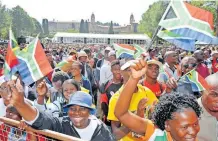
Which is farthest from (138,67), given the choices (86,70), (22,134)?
(86,70)

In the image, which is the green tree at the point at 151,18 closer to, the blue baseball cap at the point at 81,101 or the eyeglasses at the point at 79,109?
the blue baseball cap at the point at 81,101

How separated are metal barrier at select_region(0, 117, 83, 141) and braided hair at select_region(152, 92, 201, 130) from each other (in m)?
0.69

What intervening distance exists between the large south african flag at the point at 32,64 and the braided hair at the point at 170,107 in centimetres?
176

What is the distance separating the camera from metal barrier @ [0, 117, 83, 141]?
309 cm

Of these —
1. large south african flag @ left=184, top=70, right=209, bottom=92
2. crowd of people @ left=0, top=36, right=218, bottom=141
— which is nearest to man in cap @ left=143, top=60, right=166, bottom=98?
crowd of people @ left=0, top=36, right=218, bottom=141

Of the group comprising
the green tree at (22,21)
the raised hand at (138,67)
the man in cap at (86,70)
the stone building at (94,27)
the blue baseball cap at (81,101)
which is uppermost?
the raised hand at (138,67)

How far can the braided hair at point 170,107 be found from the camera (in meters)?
2.82

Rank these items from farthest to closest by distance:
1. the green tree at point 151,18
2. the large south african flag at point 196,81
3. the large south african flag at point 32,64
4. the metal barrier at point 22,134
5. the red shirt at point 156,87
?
the green tree at point 151,18 < the red shirt at point 156,87 < the large south african flag at point 196,81 < the large south african flag at point 32,64 < the metal barrier at point 22,134

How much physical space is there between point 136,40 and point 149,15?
21.3 m

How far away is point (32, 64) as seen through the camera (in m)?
4.32

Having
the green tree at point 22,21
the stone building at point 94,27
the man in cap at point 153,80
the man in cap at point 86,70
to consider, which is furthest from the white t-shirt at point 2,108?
the stone building at point 94,27

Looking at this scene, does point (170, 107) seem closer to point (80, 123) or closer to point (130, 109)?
point (80, 123)

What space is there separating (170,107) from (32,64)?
2.02m

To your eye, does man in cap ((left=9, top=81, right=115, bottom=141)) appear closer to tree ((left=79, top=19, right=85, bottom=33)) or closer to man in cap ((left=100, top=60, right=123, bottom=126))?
man in cap ((left=100, top=60, right=123, bottom=126))
